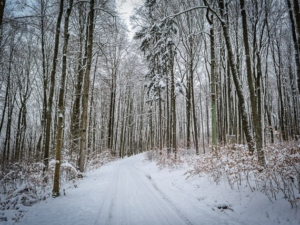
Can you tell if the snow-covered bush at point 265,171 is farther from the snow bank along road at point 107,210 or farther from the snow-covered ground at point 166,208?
the snow bank along road at point 107,210

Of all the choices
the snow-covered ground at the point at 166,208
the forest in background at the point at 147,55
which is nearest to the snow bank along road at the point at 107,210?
the snow-covered ground at the point at 166,208

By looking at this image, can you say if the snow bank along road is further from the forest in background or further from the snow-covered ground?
the forest in background

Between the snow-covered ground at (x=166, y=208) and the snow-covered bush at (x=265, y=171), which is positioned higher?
the snow-covered bush at (x=265, y=171)

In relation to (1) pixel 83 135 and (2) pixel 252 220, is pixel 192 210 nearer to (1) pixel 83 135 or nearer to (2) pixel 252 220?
(2) pixel 252 220

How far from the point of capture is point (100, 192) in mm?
5203

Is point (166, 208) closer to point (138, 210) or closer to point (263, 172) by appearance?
point (138, 210)

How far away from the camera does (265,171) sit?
13.8 feet

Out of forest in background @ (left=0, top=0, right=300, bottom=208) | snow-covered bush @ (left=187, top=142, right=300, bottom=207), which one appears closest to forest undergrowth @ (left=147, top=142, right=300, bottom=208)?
snow-covered bush @ (left=187, top=142, right=300, bottom=207)

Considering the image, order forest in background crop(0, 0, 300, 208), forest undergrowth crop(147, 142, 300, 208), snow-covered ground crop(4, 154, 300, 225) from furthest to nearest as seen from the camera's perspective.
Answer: forest in background crop(0, 0, 300, 208) → forest undergrowth crop(147, 142, 300, 208) → snow-covered ground crop(4, 154, 300, 225)

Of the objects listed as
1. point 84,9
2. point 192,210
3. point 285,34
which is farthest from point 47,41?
point 285,34

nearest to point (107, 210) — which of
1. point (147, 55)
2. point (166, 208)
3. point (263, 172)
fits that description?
point (166, 208)

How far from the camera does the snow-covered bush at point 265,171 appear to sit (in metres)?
3.50

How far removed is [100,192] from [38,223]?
7.04 feet

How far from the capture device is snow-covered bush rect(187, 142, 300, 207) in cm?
350
